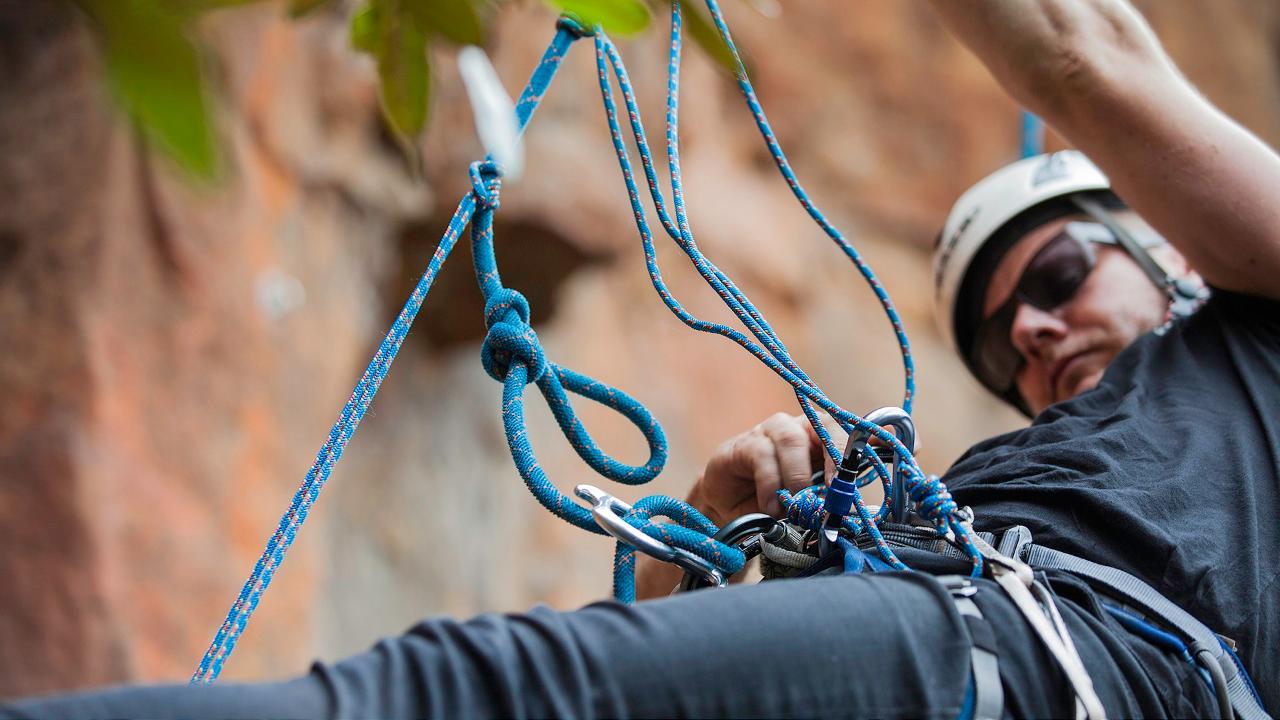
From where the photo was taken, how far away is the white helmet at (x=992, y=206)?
2.22m

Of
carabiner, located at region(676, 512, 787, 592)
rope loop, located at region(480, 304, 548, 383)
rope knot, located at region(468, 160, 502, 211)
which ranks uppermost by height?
rope knot, located at region(468, 160, 502, 211)

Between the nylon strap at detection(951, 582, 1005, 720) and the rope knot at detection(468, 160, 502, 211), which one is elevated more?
the rope knot at detection(468, 160, 502, 211)

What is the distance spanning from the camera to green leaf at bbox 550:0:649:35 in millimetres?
879

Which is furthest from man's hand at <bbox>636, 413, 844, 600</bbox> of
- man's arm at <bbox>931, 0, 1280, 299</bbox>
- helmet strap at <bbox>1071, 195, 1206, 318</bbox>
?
helmet strap at <bbox>1071, 195, 1206, 318</bbox>

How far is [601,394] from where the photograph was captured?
53.3 inches

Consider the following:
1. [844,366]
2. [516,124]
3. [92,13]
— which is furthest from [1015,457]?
[844,366]

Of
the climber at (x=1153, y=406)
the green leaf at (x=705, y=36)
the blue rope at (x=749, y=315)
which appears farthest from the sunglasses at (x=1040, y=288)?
the green leaf at (x=705, y=36)

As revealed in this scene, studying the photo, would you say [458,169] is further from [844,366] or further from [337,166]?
[844,366]

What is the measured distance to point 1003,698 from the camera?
946 millimetres

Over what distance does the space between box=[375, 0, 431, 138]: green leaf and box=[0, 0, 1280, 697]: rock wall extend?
0.14m

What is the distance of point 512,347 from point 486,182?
20 centimetres

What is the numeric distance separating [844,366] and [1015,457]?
17.0 ft

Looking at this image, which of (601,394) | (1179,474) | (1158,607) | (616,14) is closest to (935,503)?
(1158,607)

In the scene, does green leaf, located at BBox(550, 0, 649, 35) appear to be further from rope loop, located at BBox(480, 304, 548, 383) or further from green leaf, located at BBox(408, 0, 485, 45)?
rope loop, located at BBox(480, 304, 548, 383)
